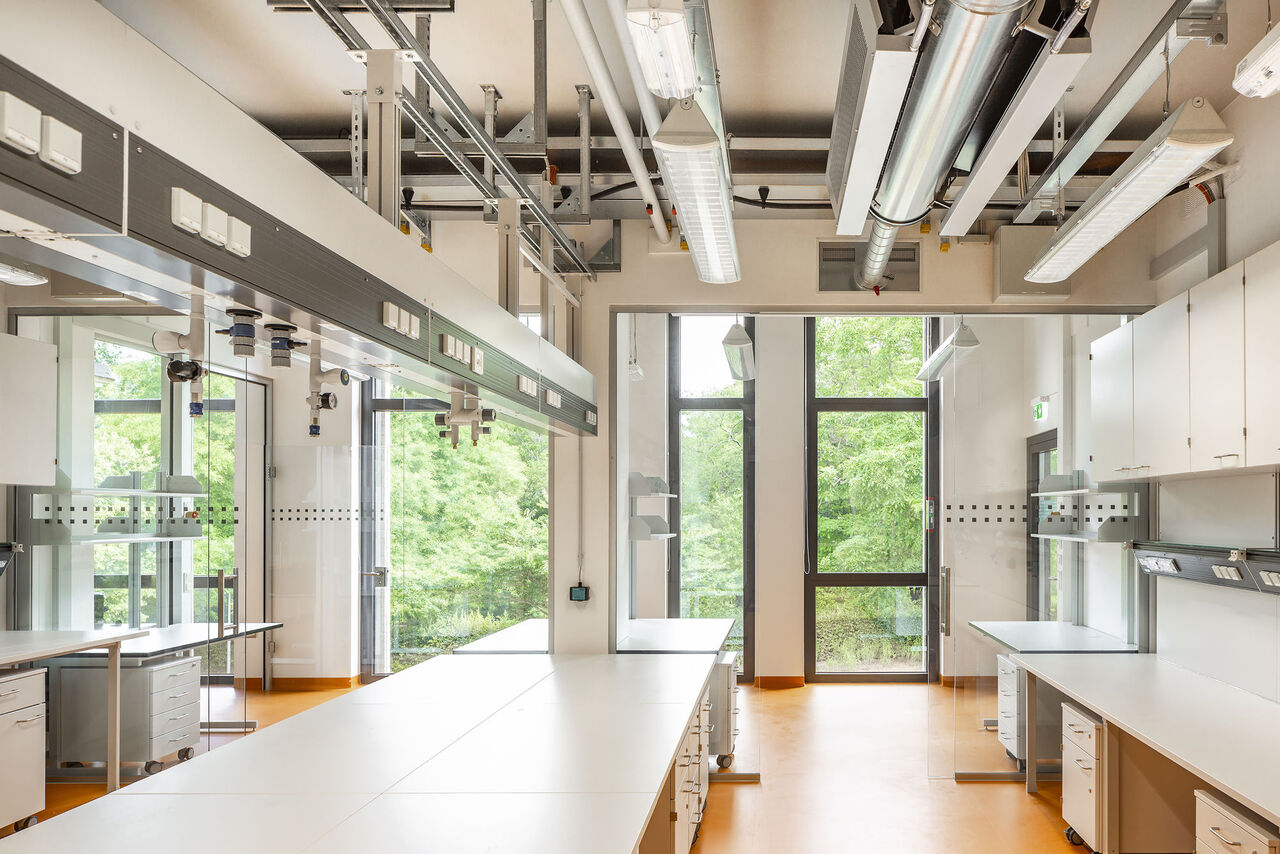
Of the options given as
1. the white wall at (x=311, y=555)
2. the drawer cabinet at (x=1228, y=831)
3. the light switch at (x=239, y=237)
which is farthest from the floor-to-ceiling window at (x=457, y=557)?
the light switch at (x=239, y=237)

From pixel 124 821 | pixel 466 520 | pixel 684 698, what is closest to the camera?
pixel 124 821

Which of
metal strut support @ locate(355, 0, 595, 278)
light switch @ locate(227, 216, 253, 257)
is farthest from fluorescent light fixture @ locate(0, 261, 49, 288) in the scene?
light switch @ locate(227, 216, 253, 257)

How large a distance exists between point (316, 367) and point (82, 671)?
10.5 ft

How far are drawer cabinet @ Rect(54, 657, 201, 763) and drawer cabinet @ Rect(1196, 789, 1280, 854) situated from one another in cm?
453

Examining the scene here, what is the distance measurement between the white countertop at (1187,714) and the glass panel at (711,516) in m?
1.51

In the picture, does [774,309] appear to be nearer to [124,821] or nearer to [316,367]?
[316,367]

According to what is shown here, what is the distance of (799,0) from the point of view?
10.0 feet

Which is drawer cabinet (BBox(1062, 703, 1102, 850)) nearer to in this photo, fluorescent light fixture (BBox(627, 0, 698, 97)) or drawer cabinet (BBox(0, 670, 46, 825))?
fluorescent light fixture (BBox(627, 0, 698, 97))

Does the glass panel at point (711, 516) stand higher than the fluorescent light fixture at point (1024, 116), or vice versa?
the fluorescent light fixture at point (1024, 116)

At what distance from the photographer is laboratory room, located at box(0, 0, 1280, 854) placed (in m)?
2.41

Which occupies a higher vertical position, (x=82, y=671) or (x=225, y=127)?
(x=225, y=127)

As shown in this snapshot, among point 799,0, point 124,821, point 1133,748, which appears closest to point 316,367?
point 124,821

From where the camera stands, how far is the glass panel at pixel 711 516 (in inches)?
190

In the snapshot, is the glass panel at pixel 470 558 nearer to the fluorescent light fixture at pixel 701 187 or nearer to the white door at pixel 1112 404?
the fluorescent light fixture at pixel 701 187
